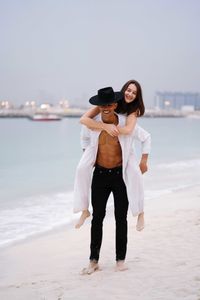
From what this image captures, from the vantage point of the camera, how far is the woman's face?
370 cm

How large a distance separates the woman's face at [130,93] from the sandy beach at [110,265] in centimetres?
144

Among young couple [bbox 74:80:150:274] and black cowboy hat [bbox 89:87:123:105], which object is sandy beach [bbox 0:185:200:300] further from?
black cowboy hat [bbox 89:87:123:105]

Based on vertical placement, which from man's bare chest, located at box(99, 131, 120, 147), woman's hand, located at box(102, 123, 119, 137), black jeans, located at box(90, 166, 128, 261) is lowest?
black jeans, located at box(90, 166, 128, 261)

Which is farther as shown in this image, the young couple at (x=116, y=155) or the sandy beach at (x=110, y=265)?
the young couple at (x=116, y=155)

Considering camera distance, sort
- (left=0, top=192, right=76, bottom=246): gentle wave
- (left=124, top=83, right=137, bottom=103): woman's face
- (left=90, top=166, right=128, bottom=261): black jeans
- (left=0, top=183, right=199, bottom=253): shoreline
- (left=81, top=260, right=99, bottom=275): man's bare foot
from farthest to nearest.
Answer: (left=0, top=192, right=76, bottom=246): gentle wave, (left=0, top=183, right=199, bottom=253): shoreline, (left=81, top=260, right=99, bottom=275): man's bare foot, (left=90, top=166, right=128, bottom=261): black jeans, (left=124, top=83, right=137, bottom=103): woman's face

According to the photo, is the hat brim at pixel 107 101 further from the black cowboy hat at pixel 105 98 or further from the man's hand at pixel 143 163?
the man's hand at pixel 143 163

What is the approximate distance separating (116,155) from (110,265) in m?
1.11

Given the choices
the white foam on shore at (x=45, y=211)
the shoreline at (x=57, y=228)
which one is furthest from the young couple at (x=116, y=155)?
the white foam on shore at (x=45, y=211)

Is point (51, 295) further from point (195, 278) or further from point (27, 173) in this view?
point (27, 173)

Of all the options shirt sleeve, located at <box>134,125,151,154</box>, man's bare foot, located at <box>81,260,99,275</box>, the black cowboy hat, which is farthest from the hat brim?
man's bare foot, located at <box>81,260,99,275</box>

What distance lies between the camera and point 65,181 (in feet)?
43.4

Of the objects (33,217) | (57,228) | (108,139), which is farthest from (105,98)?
(33,217)

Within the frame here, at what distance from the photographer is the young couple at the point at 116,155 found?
12.2 ft

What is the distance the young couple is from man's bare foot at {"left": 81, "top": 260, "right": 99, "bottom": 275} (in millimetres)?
407
